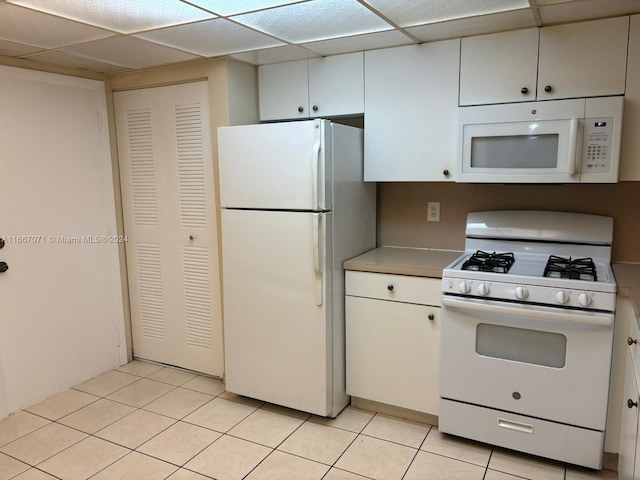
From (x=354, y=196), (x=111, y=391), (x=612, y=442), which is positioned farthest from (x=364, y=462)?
(x=111, y=391)

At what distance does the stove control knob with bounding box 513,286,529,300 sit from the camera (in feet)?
6.96

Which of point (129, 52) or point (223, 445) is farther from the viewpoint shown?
point (129, 52)

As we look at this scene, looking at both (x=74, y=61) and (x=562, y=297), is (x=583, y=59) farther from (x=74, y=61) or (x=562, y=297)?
(x=74, y=61)

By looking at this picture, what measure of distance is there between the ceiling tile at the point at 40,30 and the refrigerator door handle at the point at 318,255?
1.31 metres

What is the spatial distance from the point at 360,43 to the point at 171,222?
165 centimetres

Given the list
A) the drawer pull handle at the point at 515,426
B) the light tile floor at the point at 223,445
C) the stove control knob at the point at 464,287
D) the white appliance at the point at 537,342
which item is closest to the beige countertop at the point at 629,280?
the white appliance at the point at 537,342

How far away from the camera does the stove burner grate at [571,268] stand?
2125 mm

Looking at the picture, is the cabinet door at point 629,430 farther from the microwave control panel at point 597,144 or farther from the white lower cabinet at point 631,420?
the microwave control panel at point 597,144

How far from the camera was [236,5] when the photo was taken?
6.30 feet

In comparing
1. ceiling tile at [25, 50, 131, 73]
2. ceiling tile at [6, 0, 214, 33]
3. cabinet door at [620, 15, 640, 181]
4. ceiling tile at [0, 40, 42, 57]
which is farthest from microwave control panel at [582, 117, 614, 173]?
ceiling tile at [0, 40, 42, 57]

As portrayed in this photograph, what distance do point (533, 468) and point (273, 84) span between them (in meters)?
2.48

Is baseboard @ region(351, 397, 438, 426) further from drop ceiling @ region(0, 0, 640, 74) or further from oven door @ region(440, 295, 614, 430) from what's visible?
drop ceiling @ region(0, 0, 640, 74)

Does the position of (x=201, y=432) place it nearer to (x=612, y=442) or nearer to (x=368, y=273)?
(x=368, y=273)

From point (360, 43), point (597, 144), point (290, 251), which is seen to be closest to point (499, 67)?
point (597, 144)
